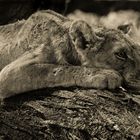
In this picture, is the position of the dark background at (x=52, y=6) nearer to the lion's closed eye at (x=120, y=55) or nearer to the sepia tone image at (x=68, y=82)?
the sepia tone image at (x=68, y=82)

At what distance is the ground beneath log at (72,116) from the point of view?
91.8 inches

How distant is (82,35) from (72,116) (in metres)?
0.45

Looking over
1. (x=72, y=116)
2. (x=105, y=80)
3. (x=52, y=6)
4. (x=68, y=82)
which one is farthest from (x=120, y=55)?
(x=52, y=6)

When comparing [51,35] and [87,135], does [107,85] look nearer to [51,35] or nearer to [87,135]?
[87,135]

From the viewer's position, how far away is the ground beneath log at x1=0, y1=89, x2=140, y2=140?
2.33 metres

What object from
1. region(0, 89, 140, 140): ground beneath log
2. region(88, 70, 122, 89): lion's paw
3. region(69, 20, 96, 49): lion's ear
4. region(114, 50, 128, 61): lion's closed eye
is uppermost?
region(69, 20, 96, 49): lion's ear

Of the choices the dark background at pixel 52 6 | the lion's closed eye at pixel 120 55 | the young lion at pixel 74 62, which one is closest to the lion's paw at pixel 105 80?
the young lion at pixel 74 62

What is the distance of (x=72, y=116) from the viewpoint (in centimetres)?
241

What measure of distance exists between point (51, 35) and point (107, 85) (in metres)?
0.46

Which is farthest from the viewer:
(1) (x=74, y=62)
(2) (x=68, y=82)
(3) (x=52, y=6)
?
(3) (x=52, y=6)

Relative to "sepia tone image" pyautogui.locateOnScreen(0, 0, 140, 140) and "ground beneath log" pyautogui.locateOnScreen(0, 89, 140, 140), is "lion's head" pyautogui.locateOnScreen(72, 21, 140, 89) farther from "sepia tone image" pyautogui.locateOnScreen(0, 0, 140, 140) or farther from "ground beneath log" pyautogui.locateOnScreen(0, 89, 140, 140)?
"ground beneath log" pyautogui.locateOnScreen(0, 89, 140, 140)

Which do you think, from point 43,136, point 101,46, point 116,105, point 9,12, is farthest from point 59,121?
point 9,12

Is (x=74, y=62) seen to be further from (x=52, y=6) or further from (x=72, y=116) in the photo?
(x=52, y=6)

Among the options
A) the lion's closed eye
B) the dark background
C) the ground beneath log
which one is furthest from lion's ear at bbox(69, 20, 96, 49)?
the dark background
